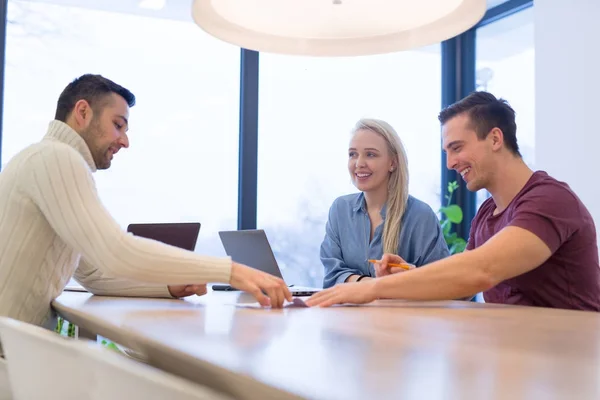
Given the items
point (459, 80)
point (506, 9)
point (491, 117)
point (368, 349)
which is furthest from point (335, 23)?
point (459, 80)

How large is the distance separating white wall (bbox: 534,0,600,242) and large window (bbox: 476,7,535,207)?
0.28 metres

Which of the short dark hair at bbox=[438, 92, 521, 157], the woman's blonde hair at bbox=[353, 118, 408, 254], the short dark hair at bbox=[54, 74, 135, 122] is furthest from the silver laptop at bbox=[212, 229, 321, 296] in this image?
the short dark hair at bbox=[438, 92, 521, 157]

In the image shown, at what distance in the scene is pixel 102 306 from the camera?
165 centimetres

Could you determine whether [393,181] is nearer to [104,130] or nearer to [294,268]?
[104,130]

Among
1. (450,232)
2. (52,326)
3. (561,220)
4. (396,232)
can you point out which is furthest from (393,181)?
(450,232)

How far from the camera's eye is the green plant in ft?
16.2

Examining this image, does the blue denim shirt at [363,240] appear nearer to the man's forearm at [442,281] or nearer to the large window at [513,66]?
the man's forearm at [442,281]

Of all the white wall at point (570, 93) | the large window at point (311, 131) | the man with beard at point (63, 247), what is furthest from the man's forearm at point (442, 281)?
the large window at point (311, 131)

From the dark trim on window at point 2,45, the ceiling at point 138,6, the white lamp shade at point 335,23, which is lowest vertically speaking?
the white lamp shade at point 335,23

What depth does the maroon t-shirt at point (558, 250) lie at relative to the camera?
5.94 ft

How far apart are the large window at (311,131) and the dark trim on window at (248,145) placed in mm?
88

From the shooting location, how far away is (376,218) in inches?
117

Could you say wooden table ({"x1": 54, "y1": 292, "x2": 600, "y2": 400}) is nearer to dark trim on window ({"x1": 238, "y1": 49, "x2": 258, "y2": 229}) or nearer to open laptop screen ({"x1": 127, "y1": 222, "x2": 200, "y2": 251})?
open laptop screen ({"x1": 127, "y1": 222, "x2": 200, "y2": 251})

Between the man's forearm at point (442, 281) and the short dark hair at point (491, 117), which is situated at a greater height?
the short dark hair at point (491, 117)
